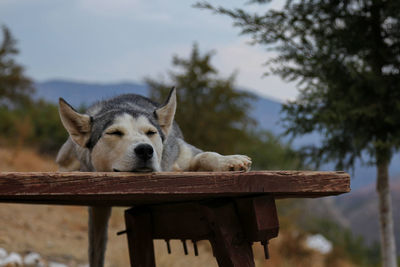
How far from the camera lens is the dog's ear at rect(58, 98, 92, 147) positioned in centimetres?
330

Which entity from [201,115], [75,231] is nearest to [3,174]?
[75,231]

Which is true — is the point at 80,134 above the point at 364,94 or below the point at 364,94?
below

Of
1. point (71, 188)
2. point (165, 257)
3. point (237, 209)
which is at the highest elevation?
point (71, 188)

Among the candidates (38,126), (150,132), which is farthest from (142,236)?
(38,126)

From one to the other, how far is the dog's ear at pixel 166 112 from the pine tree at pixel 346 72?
362 cm

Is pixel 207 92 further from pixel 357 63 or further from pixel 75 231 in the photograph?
pixel 357 63

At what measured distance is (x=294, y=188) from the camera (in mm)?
2559

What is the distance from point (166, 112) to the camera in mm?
3559

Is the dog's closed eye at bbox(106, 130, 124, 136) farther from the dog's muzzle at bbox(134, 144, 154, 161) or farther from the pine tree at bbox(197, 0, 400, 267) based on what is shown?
the pine tree at bbox(197, 0, 400, 267)

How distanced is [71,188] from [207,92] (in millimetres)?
13317

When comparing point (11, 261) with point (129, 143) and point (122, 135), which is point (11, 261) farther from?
point (129, 143)

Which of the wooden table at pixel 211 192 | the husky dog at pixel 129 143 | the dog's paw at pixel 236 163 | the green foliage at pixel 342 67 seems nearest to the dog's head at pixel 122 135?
the husky dog at pixel 129 143

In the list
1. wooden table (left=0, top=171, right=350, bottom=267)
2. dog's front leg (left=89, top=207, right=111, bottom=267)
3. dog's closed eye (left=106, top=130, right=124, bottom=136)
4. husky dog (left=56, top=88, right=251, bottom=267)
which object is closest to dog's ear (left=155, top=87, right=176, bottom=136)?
husky dog (left=56, top=88, right=251, bottom=267)

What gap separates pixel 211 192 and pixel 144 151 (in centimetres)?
56
